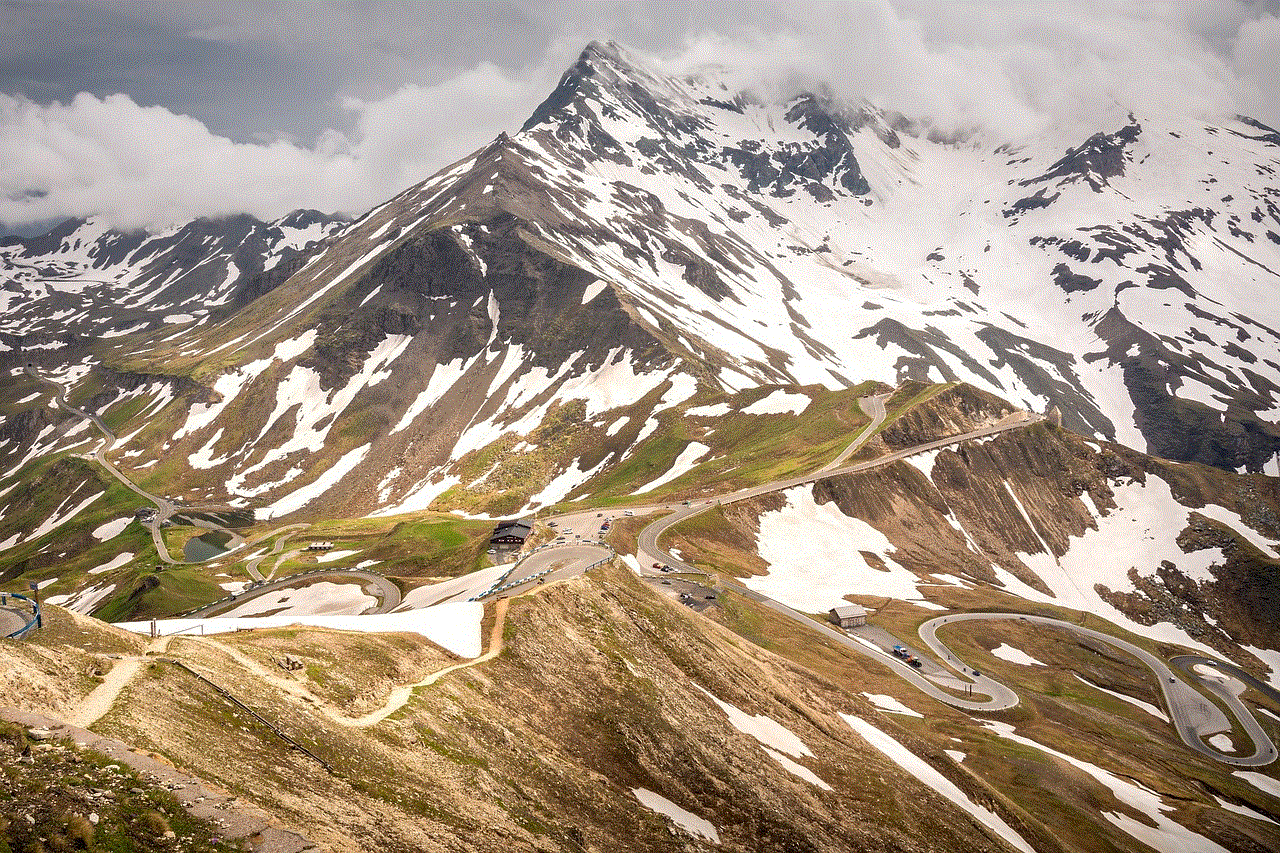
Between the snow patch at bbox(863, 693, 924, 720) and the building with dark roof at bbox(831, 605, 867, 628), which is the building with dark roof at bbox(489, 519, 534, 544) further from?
the snow patch at bbox(863, 693, 924, 720)

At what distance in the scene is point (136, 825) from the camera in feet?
51.0

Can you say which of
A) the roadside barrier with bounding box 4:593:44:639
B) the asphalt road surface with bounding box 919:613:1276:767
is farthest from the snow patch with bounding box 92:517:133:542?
the asphalt road surface with bounding box 919:613:1276:767

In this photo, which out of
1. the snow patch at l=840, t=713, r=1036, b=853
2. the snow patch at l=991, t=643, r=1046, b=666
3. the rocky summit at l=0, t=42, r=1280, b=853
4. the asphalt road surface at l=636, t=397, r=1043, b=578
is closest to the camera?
the rocky summit at l=0, t=42, r=1280, b=853

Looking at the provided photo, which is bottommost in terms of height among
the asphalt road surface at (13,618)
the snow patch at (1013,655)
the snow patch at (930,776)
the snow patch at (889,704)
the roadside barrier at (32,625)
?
the snow patch at (1013,655)

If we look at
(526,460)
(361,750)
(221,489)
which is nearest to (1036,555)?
(526,460)

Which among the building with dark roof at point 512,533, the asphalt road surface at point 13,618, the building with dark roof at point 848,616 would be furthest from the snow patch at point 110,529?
the asphalt road surface at point 13,618

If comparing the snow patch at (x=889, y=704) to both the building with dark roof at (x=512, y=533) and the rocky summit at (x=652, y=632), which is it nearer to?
the rocky summit at (x=652, y=632)

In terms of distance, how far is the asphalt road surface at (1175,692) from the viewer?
79.1 metres

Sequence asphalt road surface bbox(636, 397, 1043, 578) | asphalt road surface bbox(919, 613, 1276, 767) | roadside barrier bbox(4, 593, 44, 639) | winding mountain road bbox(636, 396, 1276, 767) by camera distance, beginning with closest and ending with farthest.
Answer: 1. roadside barrier bbox(4, 593, 44, 639)
2. winding mountain road bbox(636, 396, 1276, 767)
3. asphalt road surface bbox(919, 613, 1276, 767)
4. asphalt road surface bbox(636, 397, 1043, 578)

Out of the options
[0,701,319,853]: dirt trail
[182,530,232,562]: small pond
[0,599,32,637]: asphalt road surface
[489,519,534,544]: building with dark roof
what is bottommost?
[182,530,232,562]: small pond

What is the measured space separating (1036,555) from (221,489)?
185727 millimetres

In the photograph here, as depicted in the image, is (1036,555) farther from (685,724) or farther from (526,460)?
(685,724)

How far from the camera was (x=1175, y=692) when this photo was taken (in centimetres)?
Answer: 9031

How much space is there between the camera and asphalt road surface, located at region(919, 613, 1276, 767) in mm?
79062
